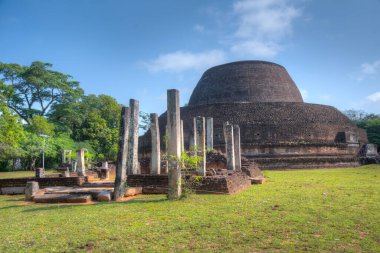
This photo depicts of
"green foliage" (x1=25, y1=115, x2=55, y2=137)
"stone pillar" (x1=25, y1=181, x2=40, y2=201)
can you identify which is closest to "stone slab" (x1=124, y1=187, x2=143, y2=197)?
"stone pillar" (x1=25, y1=181, x2=40, y2=201)

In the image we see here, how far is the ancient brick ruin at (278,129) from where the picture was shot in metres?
22.2

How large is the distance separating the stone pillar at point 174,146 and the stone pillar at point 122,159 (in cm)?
110

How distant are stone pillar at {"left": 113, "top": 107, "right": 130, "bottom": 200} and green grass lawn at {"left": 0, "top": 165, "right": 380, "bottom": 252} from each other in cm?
77

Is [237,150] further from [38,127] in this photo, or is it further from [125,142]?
[38,127]

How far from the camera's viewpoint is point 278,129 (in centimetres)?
2347

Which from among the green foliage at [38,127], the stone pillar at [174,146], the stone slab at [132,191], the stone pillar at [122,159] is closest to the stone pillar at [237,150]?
the stone slab at [132,191]

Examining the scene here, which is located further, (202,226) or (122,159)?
(122,159)

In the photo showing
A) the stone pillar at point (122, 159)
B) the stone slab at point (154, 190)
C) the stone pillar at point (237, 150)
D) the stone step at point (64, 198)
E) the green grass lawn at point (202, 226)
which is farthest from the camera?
the stone pillar at point (237, 150)

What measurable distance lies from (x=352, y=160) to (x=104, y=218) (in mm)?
21047

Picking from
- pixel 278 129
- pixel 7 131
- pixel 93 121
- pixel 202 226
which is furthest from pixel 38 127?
pixel 202 226

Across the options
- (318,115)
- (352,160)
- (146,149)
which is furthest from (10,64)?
(352,160)

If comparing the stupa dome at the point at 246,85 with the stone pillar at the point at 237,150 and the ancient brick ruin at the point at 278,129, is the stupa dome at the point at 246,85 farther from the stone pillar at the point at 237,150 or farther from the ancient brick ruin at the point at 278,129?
the stone pillar at the point at 237,150

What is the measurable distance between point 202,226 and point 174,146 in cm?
309

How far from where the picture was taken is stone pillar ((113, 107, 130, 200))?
25.1 ft
